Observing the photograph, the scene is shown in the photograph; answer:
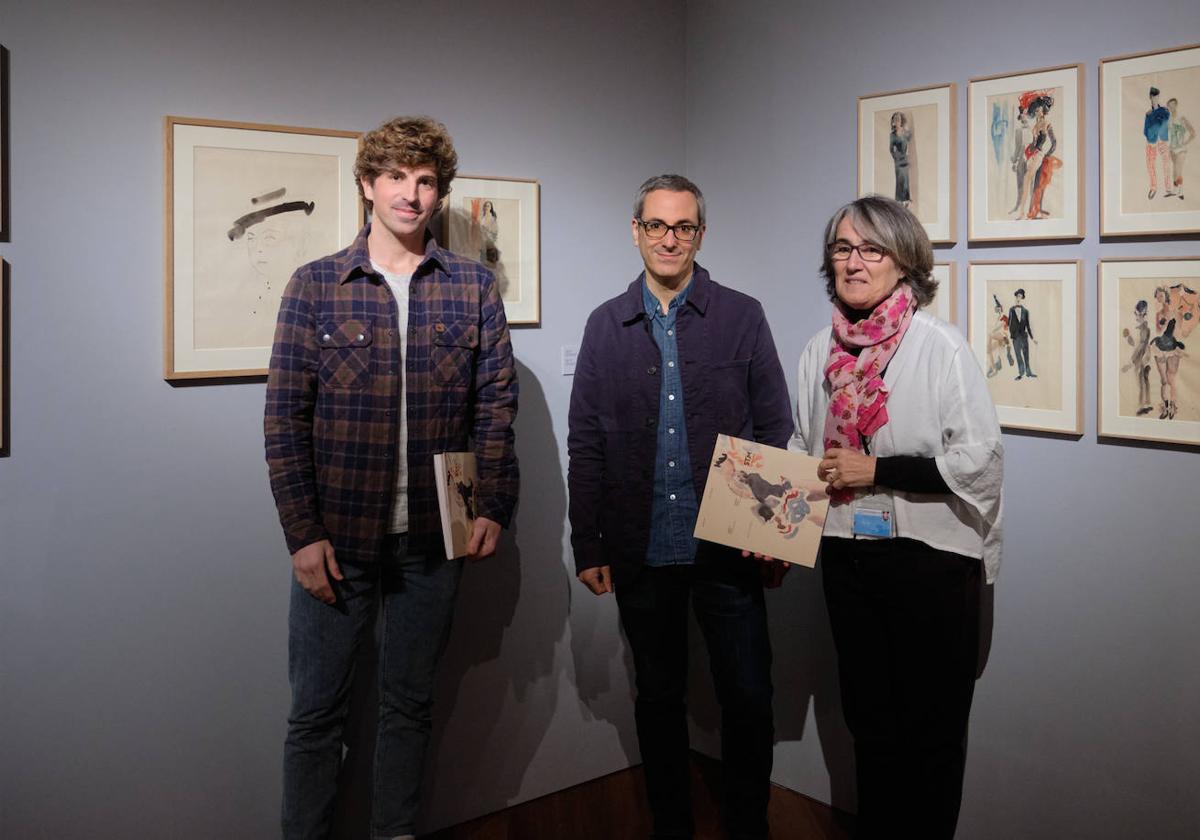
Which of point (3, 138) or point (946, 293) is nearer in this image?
point (3, 138)

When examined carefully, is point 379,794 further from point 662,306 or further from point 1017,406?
point 1017,406

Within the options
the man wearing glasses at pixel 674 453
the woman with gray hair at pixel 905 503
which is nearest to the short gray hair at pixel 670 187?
the man wearing glasses at pixel 674 453

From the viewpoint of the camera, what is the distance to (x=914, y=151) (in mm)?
2490

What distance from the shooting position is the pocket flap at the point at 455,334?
2088 mm

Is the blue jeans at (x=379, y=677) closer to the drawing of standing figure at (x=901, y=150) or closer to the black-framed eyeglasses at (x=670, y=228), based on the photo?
the black-framed eyeglasses at (x=670, y=228)

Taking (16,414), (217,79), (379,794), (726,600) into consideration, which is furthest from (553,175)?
(379,794)

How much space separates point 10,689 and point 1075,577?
8.12 ft

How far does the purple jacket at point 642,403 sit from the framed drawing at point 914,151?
1.99 ft

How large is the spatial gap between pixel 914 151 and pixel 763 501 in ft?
3.64

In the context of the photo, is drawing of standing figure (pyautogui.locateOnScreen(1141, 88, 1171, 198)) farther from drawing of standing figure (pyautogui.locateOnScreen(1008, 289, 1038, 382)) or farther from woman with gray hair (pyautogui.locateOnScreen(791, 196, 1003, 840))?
woman with gray hair (pyautogui.locateOnScreen(791, 196, 1003, 840))

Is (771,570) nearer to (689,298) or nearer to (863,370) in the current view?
(863,370)

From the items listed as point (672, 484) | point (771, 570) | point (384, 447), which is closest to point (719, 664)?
point (771, 570)

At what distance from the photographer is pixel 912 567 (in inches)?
78.3

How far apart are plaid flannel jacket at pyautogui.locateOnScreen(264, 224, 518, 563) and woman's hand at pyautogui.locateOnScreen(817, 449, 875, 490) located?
2.63ft
